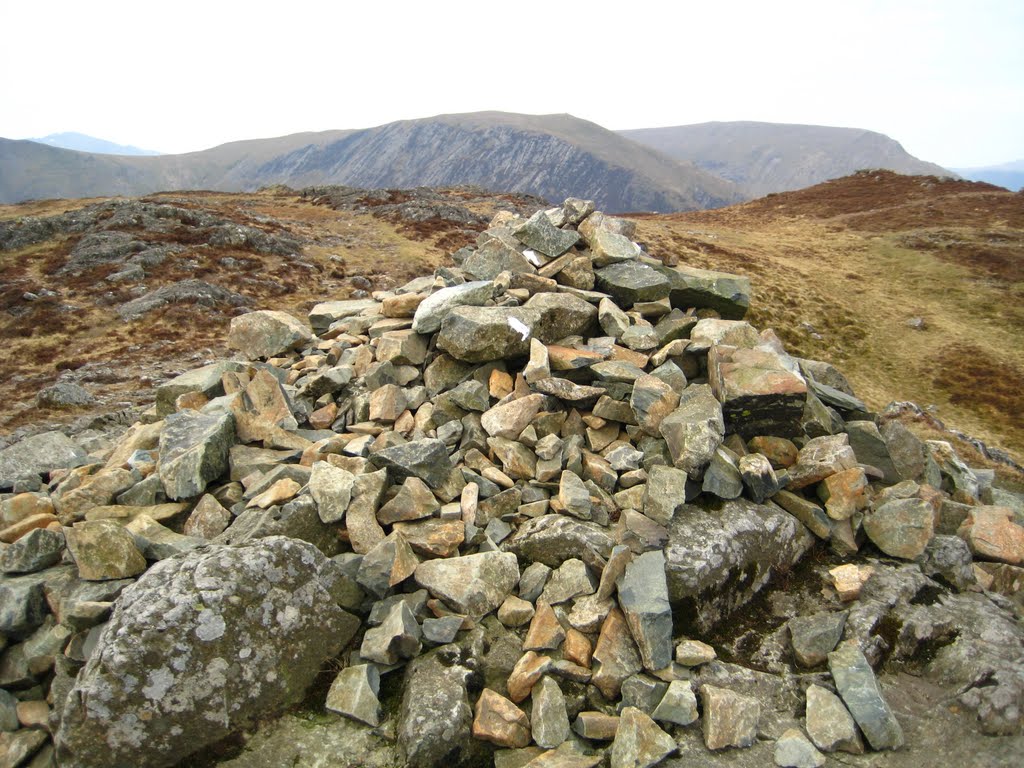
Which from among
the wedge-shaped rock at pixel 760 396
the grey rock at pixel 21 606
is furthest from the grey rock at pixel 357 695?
the wedge-shaped rock at pixel 760 396

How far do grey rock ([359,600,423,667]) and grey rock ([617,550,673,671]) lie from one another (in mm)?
2482

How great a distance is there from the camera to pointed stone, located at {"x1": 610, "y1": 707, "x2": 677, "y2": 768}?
5.30m

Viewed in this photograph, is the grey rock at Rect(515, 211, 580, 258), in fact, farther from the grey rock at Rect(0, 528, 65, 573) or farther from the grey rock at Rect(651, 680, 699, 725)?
the grey rock at Rect(0, 528, 65, 573)

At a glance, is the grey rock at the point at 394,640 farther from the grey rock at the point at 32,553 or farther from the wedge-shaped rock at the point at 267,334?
the wedge-shaped rock at the point at 267,334

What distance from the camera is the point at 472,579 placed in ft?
22.2

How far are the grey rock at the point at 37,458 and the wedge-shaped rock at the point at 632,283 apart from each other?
11528mm

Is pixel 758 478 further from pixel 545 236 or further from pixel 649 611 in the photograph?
pixel 545 236

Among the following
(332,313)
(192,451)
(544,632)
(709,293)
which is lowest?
(544,632)

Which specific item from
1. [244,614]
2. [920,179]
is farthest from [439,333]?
[920,179]

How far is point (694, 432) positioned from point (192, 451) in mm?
7594

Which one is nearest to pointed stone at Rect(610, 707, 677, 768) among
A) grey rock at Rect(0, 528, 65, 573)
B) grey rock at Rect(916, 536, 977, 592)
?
grey rock at Rect(916, 536, 977, 592)

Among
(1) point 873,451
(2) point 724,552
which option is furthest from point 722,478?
(1) point 873,451

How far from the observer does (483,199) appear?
7000 cm

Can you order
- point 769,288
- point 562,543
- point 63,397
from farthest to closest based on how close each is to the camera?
point 769,288 < point 63,397 < point 562,543
